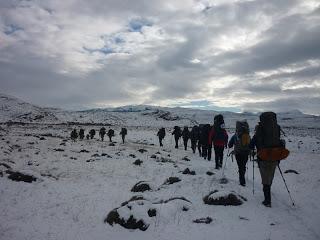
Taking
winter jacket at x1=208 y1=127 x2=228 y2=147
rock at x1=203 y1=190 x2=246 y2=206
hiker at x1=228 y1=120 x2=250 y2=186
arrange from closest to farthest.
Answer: rock at x1=203 y1=190 x2=246 y2=206, hiker at x1=228 y1=120 x2=250 y2=186, winter jacket at x1=208 y1=127 x2=228 y2=147

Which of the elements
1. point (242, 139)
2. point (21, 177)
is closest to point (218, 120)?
point (242, 139)

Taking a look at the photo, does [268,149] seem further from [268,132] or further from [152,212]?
[152,212]

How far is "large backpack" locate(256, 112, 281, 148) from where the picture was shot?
9379 millimetres

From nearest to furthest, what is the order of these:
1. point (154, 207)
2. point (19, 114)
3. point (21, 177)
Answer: point (154, 207)
point (21, 177)
point (19, 114)

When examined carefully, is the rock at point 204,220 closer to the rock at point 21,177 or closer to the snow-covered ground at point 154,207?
the snow-covered ground at point 154,207

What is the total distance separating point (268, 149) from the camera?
9.31 meters

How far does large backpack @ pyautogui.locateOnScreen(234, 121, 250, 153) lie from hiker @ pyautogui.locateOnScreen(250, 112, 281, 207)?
226 centimetres

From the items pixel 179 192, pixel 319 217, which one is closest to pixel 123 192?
pixel 179 192

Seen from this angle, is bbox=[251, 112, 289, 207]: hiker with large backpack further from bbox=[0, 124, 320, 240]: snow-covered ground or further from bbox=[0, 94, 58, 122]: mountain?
bbox=[0, 94, 58, 122]: mountain

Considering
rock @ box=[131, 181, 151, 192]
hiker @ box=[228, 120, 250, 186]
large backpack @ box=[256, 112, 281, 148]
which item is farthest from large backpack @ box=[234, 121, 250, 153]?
rock @ box=[131, 181, 151, 192]

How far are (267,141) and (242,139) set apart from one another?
259 centimetres

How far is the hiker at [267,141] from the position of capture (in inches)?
364

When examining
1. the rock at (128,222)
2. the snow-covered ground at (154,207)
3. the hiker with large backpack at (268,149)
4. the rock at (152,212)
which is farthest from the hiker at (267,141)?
the rock at (128,222)

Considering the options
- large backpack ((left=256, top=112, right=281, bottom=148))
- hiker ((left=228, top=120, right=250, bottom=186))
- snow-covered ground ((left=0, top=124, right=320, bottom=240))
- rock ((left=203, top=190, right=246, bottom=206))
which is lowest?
snow-covered ground ((left=0, top=124, right=320, bottom=240))
